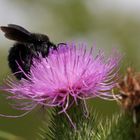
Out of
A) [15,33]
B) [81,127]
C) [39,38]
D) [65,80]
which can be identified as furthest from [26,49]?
[81,127]

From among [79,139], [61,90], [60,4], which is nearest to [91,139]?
[79,139]

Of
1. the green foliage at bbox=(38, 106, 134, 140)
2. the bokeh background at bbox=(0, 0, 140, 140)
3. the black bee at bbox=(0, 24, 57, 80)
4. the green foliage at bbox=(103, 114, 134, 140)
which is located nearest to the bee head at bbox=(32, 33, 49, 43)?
the black bee at bbox=(0, 24, 57, 80)

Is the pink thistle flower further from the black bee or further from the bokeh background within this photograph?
the bokeh background

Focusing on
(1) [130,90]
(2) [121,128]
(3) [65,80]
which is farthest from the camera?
(3) [65,80]

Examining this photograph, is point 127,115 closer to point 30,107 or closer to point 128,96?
point 128,96

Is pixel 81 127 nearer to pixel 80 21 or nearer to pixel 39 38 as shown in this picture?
pixel 39 38

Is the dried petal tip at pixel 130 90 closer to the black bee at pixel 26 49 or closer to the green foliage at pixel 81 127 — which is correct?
the green foliage at pixel 81 127
